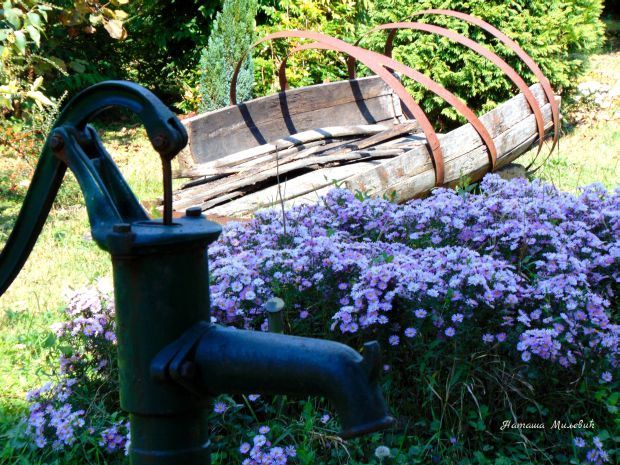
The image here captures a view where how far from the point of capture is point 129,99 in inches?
31.6

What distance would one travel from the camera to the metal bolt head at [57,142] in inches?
34.4

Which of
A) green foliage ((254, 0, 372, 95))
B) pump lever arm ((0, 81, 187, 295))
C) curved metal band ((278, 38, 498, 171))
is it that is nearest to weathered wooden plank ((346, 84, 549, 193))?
curved metal band ((278, 38, 498, 171))

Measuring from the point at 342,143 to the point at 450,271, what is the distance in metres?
3.42

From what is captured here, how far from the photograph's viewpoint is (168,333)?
32.0 inches

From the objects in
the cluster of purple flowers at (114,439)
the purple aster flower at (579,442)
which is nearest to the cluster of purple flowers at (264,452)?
the cluster of purple flowers at (114,439)

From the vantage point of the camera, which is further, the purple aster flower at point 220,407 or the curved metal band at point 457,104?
the curved metal band at point 457,104

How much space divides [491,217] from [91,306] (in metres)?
1.42

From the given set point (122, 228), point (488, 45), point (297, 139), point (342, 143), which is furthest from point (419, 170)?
point (488, 45)

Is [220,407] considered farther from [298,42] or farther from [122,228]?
[298,42]

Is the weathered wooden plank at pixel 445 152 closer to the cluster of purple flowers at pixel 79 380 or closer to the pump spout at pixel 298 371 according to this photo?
the cluster of purple flowers at pixel 79 380

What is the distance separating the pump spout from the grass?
1.69m

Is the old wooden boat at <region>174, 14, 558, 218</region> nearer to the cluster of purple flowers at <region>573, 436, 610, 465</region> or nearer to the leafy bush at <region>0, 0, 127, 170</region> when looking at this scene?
the leafy bush at <region>0, 0, 127, 170</region>

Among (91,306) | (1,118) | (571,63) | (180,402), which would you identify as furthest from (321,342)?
(571,63)

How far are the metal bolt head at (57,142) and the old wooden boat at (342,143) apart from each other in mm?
2273
